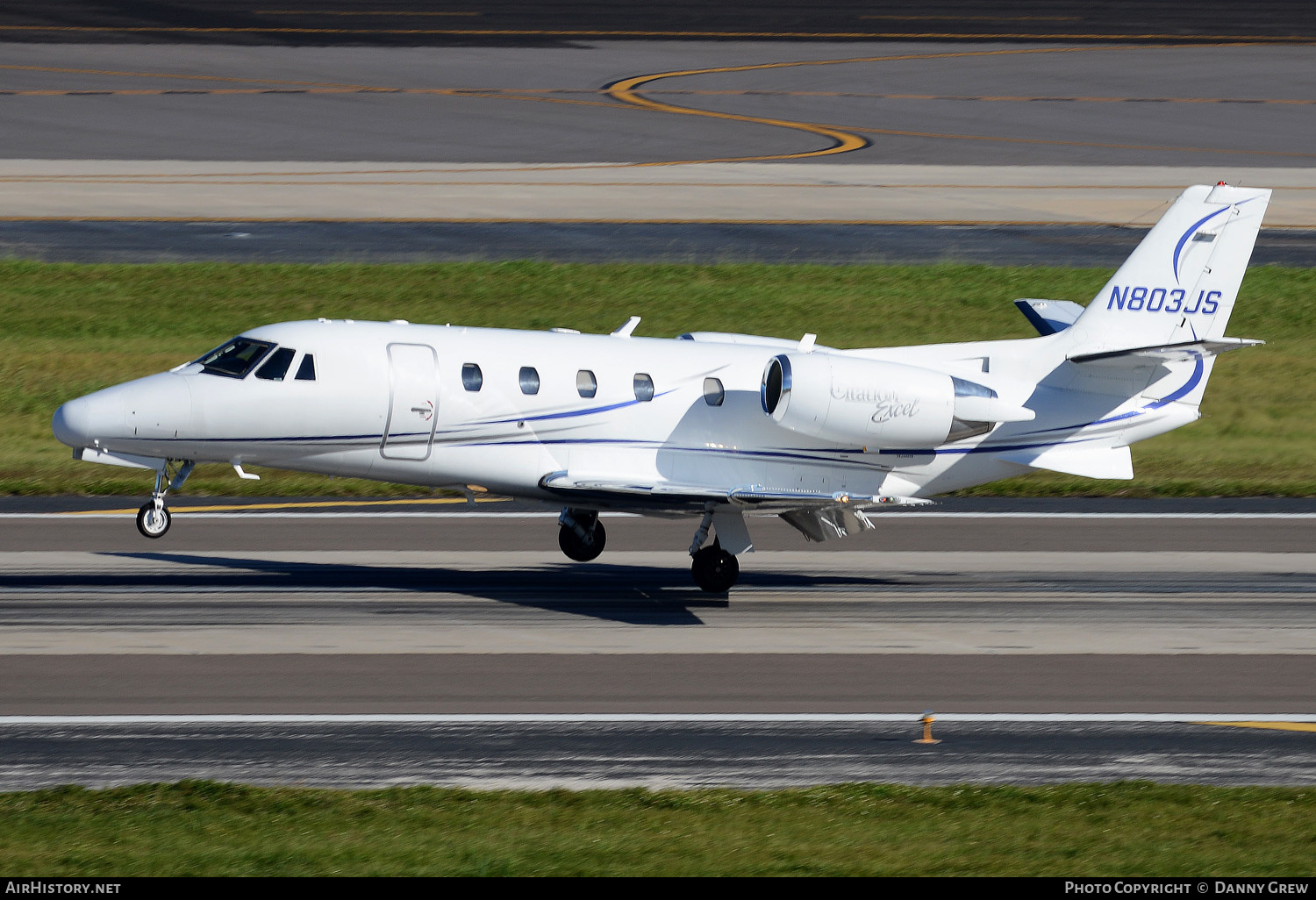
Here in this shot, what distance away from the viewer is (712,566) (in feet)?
76.3

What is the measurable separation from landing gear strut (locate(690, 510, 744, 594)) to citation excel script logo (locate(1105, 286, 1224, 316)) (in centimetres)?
644

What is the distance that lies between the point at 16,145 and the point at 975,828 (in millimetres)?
46173

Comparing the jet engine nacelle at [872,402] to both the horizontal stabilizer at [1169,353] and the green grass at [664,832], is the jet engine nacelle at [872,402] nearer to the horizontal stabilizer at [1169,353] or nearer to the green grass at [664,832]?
the horizontal stabilizer at [1169,353]

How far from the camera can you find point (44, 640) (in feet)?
66.1

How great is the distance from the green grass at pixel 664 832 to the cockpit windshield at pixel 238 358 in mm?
8302

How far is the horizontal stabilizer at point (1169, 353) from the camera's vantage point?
2238 cm

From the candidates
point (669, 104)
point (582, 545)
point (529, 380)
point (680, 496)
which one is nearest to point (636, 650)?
point (680, 496)

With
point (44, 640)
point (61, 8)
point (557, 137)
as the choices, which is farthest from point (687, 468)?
point (61, 8)

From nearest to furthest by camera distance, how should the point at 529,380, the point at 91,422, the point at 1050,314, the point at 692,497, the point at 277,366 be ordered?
the point at 91,422
the point at 277,366
the point at 692,497
the point at 529,380
the point at 1050,314

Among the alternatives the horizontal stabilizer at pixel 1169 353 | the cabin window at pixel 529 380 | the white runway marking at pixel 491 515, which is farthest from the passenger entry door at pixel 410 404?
the horizontal stabilizer at pixel 1169 353

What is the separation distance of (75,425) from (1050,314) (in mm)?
13744

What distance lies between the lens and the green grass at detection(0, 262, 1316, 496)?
116ft

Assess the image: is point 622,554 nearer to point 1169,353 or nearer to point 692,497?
point 692,497

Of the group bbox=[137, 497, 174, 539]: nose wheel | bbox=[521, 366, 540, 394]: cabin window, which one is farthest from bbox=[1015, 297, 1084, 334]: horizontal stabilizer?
bbox=[137, 497, 174, 539]: nose wheel
